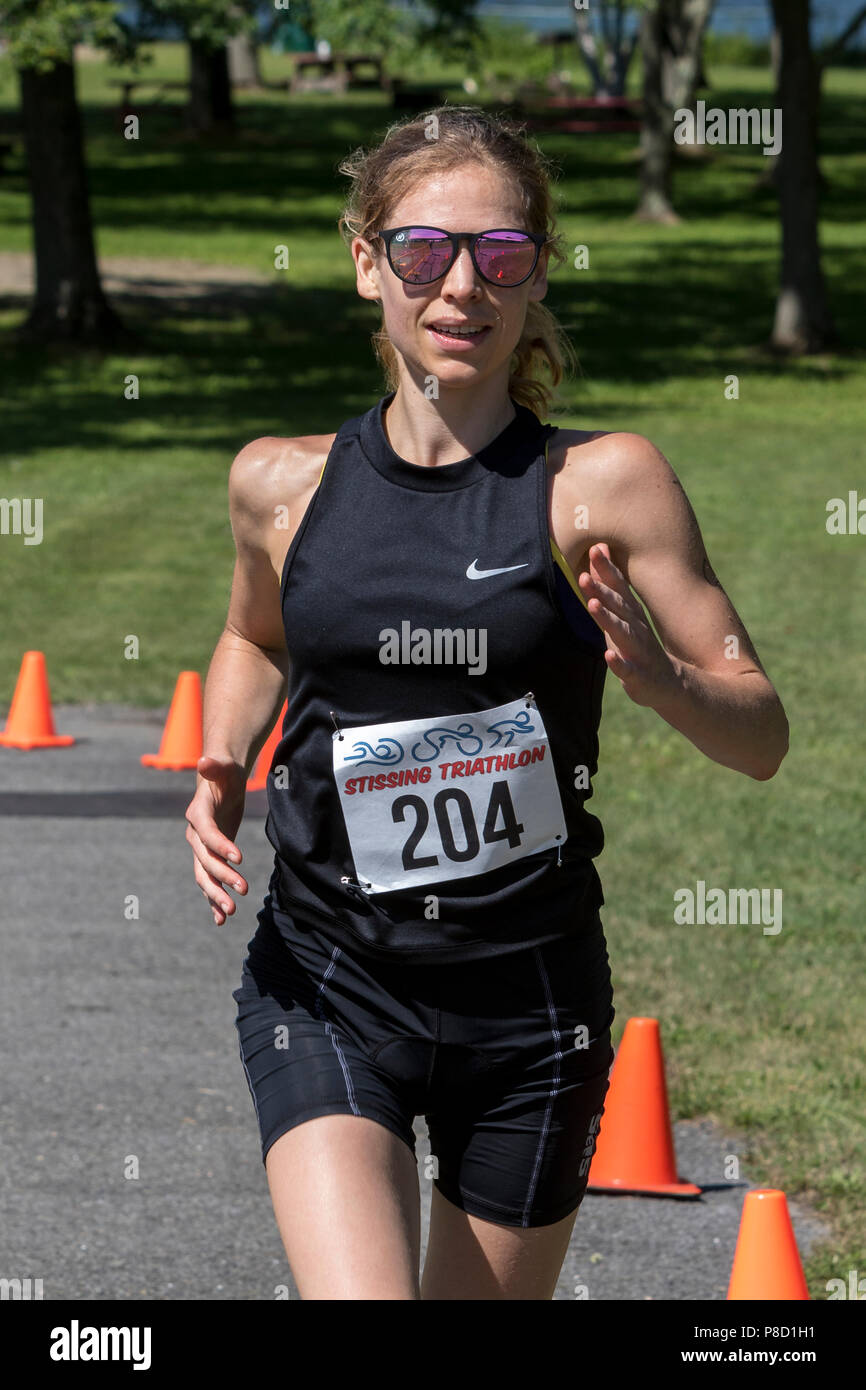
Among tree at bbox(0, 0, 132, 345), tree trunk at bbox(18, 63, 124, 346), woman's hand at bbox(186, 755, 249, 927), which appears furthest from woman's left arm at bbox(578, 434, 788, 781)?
tree trunk at bbox(18, 63, 124, 346)

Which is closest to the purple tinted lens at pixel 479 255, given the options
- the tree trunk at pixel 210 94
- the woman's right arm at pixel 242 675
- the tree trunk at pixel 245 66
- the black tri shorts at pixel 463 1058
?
the woman's right arm at pixel 242 675

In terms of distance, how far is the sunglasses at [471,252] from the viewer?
3.15m

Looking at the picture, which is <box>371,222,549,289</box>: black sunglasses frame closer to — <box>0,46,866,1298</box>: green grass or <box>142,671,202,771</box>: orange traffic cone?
<box>0,46,866,1298</box>: green grass

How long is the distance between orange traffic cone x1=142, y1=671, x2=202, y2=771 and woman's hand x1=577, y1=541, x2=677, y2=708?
6.57 meters

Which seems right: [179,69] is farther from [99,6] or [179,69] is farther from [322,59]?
[99,6]

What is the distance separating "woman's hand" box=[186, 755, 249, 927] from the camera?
10.5ft

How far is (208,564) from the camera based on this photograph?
13922mm

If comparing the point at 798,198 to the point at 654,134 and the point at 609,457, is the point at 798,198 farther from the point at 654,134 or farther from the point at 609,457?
the point at 609,457

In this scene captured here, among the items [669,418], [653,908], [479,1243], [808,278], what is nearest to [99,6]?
[669,418]

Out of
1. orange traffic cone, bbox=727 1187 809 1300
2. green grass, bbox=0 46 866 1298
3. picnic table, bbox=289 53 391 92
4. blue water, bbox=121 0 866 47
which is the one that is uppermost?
blue water, bbox=121 0 866 47

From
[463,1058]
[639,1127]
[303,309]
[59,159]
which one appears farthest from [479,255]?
[303,309]

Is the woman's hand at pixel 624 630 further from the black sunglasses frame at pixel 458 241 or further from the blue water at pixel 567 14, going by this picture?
the blue water at pixel 567 14

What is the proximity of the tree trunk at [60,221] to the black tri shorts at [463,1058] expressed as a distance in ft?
69.0

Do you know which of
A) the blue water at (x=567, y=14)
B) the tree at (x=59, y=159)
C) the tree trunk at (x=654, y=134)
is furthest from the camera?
the blue water at (x=567, y=14)
